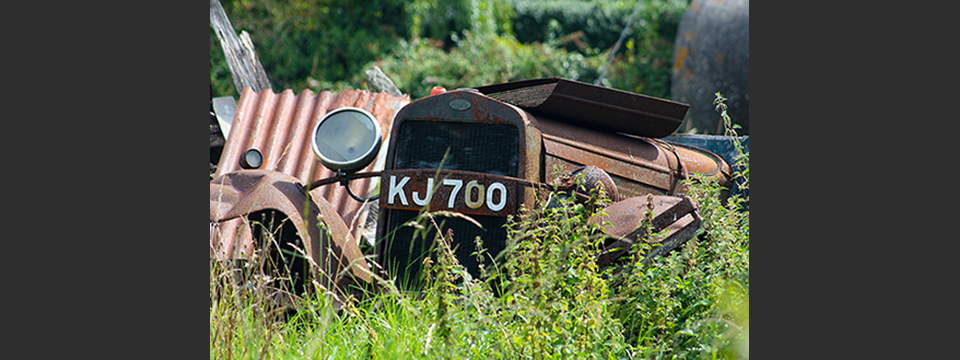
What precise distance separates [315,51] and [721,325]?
400 inches

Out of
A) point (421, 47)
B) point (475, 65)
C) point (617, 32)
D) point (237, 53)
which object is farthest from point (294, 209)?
point (617, 32)

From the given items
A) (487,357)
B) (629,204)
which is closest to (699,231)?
(629,204)

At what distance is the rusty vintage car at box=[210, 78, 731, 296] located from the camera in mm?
3096

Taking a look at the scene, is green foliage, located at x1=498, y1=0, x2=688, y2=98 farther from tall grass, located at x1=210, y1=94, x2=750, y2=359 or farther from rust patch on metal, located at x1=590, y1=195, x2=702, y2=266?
tall grass, located at x1=210, y1=94, x2=750, y2=359

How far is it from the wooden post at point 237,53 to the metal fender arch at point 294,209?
3.28 m

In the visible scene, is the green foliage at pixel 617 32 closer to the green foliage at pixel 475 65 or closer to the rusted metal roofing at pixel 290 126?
the green foliage at pixel 475 65

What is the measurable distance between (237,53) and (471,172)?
4097mm

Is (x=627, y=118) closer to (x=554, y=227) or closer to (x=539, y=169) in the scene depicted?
(x=539, y=169)

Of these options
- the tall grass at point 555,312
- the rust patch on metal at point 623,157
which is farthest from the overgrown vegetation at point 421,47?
the tall grass at point 555,312

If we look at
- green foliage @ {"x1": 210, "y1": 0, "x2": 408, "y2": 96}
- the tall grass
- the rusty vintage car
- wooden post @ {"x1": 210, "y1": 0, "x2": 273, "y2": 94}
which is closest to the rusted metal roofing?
wooden post @ {"x1": 210, "y1": 0, "x2": 273, "y2": 94}

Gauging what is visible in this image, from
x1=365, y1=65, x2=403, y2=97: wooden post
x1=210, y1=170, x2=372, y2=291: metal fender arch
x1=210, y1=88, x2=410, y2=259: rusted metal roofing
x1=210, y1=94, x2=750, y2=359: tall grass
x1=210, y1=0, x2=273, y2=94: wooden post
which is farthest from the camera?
x1=365, y1=65, x2=403, y2=97: wooden post

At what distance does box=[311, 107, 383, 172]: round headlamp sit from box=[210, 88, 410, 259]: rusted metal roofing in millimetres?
1315

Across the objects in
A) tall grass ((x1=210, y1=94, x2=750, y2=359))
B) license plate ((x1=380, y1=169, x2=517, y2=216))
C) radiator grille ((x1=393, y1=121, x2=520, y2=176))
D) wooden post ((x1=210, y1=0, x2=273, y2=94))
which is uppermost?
wooden post ((x1=210, y1=0, x2=273, y2=94))

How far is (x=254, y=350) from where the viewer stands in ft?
7.46
